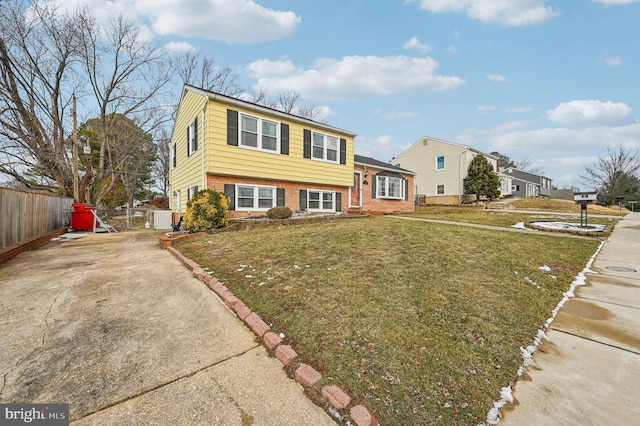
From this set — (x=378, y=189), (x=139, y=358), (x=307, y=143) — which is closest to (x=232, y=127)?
(x=307, y=143)

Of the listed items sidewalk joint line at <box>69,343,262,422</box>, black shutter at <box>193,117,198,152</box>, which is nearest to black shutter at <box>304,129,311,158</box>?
black shutter at <box>193,117,198,152</box>

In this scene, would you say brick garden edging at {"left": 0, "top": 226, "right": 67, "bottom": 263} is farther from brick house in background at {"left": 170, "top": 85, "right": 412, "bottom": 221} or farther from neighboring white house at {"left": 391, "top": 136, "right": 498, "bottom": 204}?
neighboring white house at {"left": 391, "top": 136, "right": 498, "bottom": 204}

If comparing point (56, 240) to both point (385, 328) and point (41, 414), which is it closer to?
point (41, 414)

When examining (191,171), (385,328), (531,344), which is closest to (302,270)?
(385,328)

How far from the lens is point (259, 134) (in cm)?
1105

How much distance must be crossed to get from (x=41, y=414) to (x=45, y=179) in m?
22.9

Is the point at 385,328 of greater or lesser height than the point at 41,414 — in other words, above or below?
above

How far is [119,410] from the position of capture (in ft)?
6.00

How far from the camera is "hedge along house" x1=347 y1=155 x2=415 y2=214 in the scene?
1577 centimetres

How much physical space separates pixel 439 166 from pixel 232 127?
23385 mm

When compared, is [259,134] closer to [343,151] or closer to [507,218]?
[343,151]

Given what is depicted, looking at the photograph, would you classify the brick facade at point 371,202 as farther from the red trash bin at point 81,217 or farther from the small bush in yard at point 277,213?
the red trash bin at point 81,217

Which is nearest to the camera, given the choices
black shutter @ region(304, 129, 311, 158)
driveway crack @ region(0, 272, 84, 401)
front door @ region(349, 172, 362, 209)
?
driveway crack @ region(0, 272, 84, 401)

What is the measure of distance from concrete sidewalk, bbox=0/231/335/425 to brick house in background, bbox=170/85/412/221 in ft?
22.1
